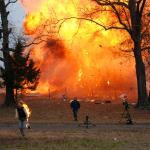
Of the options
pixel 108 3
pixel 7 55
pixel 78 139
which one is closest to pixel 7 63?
pixel 7 55

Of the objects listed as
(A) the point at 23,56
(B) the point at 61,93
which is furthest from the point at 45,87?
(A) the point at 23,56

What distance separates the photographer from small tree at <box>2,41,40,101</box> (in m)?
62.8

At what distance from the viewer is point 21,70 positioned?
6316cm

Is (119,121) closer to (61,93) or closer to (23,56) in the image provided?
(23,56)

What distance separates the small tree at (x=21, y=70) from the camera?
62844 mm

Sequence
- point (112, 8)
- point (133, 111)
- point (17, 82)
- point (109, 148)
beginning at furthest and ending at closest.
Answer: point (17, 82), point (112, 8), point (133, 111), point (109, 148)

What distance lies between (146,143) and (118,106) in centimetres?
2810

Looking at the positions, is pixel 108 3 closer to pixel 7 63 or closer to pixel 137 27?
pixel 137 27

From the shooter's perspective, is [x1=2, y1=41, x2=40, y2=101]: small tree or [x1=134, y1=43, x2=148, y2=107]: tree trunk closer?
[x1=134, y1=43, x2=148, y2=107]: tree trunk

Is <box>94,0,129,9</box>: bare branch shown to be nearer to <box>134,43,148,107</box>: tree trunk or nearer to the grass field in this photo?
<box>134,43,148,107</box>: tree trunk

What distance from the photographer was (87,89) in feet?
259

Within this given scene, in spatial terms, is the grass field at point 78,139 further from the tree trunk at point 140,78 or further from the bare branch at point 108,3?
the bare branch at point 108,3

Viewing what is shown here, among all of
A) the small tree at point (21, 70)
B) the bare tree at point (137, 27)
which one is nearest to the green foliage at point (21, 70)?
the small tree at point (21, 70)

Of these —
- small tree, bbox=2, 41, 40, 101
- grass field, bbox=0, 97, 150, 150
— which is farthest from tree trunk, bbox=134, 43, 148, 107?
small tree, bbox=2, 41, 40, 101
